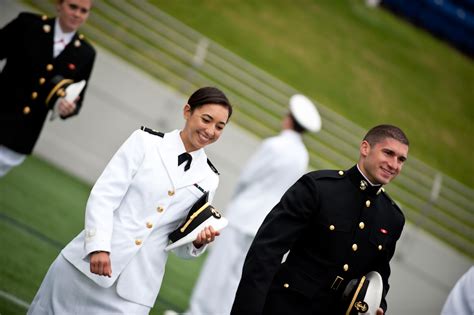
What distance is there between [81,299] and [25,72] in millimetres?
1915

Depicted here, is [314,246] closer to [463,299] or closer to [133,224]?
[133,224]

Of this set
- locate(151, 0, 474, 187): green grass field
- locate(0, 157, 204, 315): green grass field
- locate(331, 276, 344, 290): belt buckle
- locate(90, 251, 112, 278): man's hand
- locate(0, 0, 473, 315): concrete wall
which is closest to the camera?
locate(90, 251, 112, 278): man's hand

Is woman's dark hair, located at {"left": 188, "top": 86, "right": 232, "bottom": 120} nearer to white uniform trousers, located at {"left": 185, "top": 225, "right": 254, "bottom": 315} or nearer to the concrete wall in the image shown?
white uniform trousers, located at {"left": 185, "top": 225, "right": 254, "bottom": 315}

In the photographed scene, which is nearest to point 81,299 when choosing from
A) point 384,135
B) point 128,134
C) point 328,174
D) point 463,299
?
point 328,174

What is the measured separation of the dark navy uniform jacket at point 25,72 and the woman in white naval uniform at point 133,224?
4.91 feet

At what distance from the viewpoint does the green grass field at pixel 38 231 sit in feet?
17.7

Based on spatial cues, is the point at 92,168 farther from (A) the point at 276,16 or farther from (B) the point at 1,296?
(A) the point at 276,16

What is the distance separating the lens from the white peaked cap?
6.23 m

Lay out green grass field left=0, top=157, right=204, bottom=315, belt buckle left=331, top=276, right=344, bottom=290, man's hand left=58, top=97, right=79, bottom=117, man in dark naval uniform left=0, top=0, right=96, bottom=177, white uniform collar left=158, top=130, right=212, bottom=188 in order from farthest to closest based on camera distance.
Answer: green grass field left=0, top=157, right=204, bottom=315
man in dark naval uniform left=0, top=0, right=96, bottom=177
man's hand left=58, top=97, right=79, bottom=117
belt buckle left=331, top=276, right=344, bottom=290
white uniform collar left=158, top=130, right=212, bottom=188

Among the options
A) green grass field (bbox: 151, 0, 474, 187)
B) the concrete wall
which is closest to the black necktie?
the concrete wall

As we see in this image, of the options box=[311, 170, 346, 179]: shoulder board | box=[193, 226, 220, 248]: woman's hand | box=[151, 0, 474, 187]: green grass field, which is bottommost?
box=[193, 226, 220, 248]: woman's hand

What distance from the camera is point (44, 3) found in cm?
1071

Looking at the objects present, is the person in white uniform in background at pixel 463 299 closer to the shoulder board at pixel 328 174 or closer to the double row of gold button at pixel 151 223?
the shoulder board at pixel 328 174

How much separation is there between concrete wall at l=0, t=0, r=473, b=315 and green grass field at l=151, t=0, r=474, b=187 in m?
5.75
